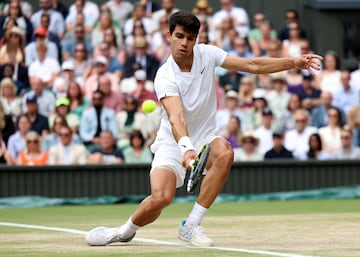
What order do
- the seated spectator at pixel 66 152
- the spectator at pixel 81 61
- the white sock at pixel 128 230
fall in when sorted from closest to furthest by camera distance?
1. the white sock at pixel 128 230
2. the seated spectator at pixel 66 152
3. the spectator at pixel 81 61

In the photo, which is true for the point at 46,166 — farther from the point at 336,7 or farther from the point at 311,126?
the point at 336,7

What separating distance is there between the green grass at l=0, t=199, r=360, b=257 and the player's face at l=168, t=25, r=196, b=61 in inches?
59.6

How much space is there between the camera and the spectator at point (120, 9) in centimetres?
2025

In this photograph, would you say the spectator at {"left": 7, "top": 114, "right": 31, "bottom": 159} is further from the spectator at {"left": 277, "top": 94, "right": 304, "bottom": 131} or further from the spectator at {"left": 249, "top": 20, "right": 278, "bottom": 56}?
the spectator at {"left": 249, "top": 20, "right": 278, "bottom": 56}

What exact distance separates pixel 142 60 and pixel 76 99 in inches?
67.2

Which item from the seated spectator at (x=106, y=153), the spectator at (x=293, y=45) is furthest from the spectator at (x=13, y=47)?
the spectator at (x=293, y=45)

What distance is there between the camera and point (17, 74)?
18.7 metres

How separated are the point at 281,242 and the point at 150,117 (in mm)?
8532

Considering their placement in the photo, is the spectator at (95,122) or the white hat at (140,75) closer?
the spectator at (95,122)

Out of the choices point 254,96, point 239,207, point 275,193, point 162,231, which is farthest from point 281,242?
point 254,96

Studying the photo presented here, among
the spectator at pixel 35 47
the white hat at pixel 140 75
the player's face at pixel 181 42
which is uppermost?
the spectator at pixel 35 47

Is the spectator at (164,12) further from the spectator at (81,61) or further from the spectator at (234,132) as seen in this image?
the spectator at (234,132)

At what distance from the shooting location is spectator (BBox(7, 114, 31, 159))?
17031 mm

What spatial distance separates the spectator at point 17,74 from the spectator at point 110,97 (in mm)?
1356
